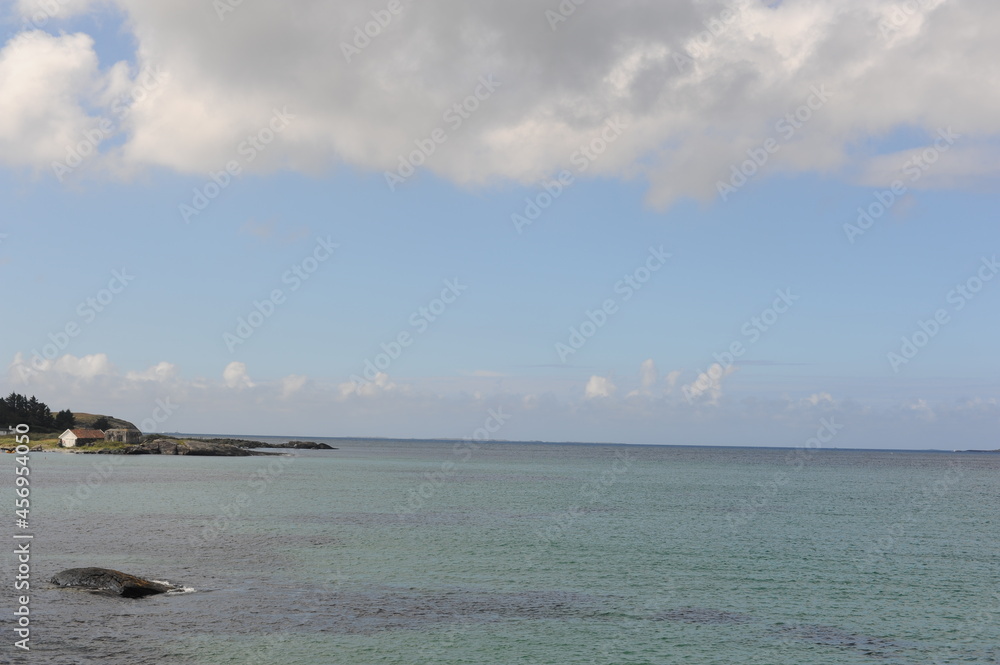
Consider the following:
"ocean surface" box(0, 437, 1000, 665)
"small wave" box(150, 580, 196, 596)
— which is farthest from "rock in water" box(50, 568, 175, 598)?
"ocean surface" box(0, 437, 1000, 665)

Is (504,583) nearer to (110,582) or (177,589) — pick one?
(177,589)

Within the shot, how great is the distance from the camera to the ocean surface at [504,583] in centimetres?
3123

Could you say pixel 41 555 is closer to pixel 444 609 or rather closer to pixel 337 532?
pixel 337 532

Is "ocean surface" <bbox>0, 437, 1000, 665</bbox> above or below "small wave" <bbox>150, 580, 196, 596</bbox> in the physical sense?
below

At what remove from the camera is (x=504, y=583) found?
141 feet

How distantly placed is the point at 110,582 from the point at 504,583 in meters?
19.4

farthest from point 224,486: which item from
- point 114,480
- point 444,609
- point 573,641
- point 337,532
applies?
point 573,641

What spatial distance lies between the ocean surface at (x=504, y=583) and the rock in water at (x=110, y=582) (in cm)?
89

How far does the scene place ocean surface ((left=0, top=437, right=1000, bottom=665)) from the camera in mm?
31234

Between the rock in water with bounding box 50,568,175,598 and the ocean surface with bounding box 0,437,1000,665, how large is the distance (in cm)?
89

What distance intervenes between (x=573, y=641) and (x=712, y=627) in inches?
273

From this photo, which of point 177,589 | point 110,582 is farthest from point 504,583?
point 110,582

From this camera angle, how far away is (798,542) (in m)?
61.8

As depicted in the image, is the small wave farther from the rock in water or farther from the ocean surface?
the ocean surface
